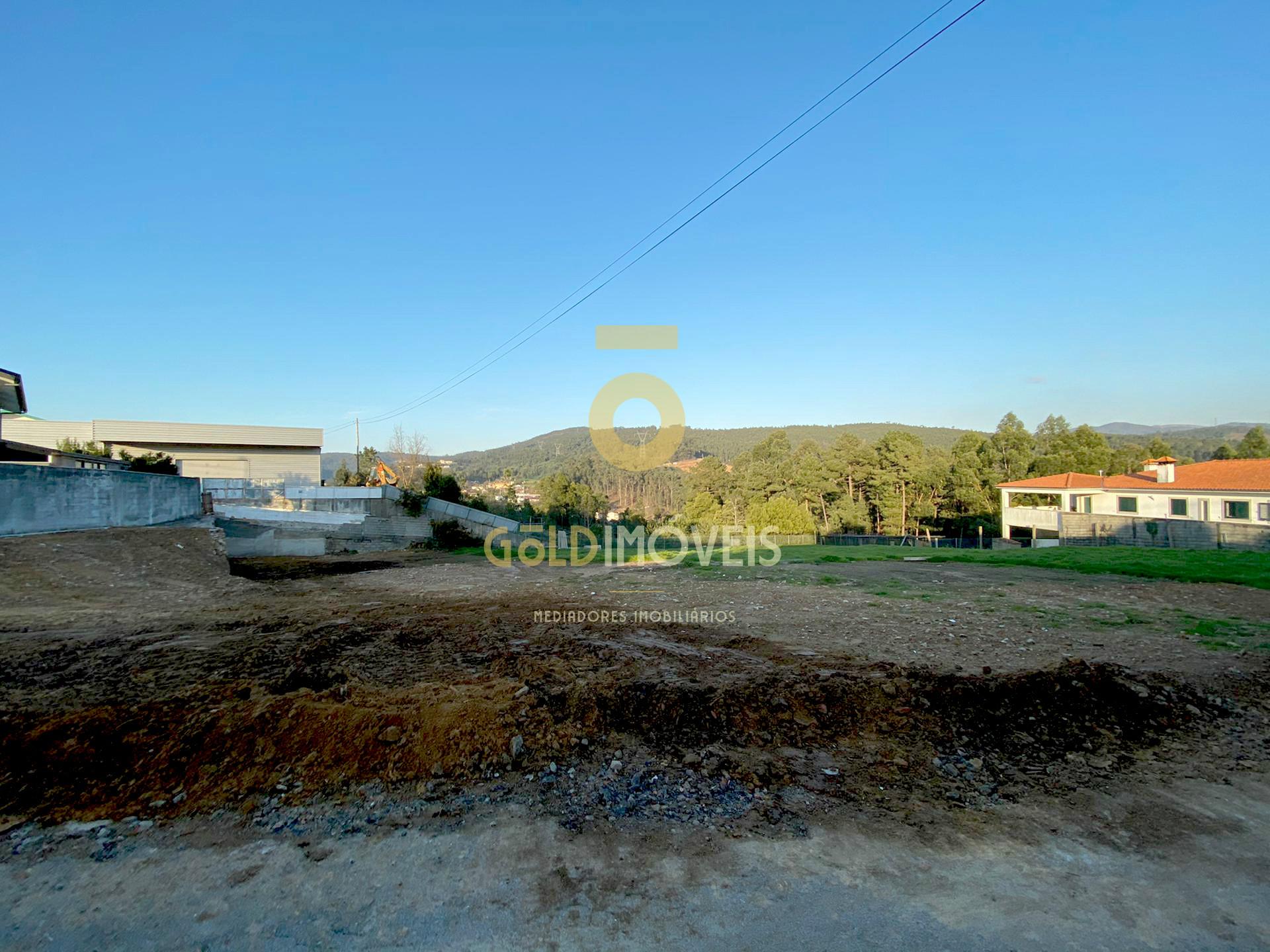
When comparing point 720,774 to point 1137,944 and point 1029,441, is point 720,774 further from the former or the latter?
point 1029,441

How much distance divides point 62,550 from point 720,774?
13056 millimetres

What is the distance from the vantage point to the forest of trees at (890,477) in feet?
163

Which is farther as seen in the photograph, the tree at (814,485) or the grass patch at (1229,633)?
the tree at (814,485)

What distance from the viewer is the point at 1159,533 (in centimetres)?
2395

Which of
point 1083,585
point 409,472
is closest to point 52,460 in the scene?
point 409,472

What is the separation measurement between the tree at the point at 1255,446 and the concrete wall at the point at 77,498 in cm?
7949

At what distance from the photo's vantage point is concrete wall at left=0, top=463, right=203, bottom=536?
1204 centimetres

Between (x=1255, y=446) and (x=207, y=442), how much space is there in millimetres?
85686

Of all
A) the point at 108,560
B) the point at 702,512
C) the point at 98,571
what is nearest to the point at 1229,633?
the point at 98,571

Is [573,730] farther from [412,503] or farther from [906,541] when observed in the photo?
[906,541]

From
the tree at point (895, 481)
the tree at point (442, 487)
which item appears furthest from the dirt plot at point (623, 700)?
the tree at point (895, 481)

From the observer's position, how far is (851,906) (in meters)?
2.56

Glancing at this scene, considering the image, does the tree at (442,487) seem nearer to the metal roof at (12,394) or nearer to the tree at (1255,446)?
the metal roof at (12,394)

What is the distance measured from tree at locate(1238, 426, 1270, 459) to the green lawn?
2228 inches
